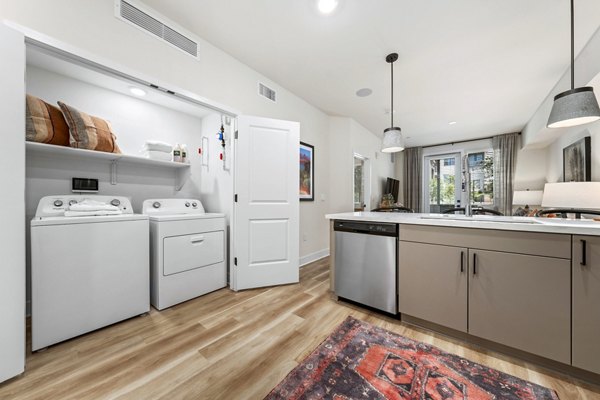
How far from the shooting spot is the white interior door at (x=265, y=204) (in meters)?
2.57

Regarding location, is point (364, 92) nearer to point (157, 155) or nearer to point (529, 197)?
point (157, 155)

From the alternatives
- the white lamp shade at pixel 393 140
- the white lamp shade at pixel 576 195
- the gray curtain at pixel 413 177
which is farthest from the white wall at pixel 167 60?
the gray curtain at pixel 413 177

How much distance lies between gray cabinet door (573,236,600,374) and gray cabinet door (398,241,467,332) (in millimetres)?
513

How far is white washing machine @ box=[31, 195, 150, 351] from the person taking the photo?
1532mm

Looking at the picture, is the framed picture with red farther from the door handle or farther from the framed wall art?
the framed wall art

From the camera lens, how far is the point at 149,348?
1580 millimetres

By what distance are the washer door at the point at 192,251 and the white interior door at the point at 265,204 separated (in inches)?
8.0

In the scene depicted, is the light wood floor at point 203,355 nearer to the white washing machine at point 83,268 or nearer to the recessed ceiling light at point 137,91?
the white washing machine at point 83,268

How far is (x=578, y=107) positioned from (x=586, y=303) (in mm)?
1197

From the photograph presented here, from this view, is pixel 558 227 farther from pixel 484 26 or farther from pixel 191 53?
pixel 191 53

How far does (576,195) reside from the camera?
2553mm

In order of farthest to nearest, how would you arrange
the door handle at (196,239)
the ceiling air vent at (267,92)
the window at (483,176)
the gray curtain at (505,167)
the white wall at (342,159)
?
1. the window at (483,176)
2. the gray curtain at (505,167)
3. the white wall at (342,159)
4. the ceiling air vent at (267,92)
5. the door handle at (196,239)

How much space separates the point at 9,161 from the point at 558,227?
3165 millimetres

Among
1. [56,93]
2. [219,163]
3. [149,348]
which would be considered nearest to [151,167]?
[219,163]
